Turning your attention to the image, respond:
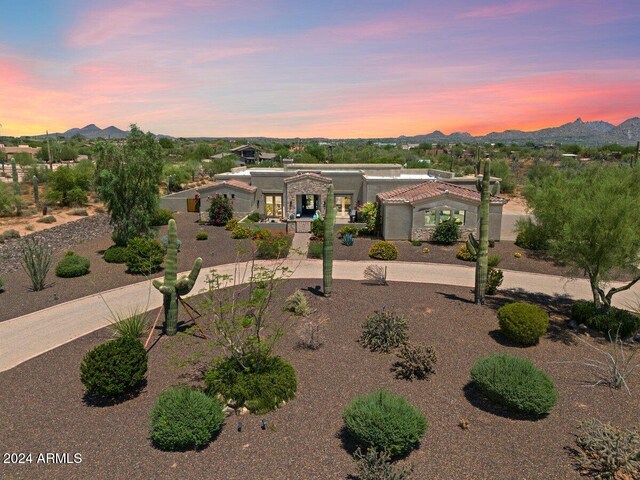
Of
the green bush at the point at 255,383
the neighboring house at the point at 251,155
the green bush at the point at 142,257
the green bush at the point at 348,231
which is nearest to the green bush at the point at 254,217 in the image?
the green bush at the point at 348,231

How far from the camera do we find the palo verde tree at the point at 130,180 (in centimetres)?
2441

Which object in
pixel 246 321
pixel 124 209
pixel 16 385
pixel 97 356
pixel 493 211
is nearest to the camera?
pixel 97 356

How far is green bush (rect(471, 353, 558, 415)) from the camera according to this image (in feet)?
33.0

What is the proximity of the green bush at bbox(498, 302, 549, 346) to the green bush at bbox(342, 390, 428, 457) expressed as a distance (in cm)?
634

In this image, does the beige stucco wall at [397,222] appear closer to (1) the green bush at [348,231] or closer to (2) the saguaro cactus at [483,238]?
(1) the green bush at [348,231]

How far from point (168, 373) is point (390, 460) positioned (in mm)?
6743

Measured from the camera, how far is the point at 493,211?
96.2 feet

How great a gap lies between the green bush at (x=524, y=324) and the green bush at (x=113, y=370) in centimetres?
1111

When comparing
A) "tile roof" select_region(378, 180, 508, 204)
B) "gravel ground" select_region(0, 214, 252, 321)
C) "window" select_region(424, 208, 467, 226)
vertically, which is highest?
"tile roof" select_region(378, 180, 508, 204)

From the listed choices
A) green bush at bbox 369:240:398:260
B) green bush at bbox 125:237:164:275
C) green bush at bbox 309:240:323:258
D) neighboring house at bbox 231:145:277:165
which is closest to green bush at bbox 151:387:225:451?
green bush at bbox 125:237:164:275

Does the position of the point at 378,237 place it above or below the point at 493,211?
below

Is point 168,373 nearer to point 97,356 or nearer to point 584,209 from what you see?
point 97,356

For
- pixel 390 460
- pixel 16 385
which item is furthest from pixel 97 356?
pixel 390 460

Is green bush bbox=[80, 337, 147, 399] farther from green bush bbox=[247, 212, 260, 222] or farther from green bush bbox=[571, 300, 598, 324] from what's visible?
green bush bbox=[247, 212, 260, 222]
